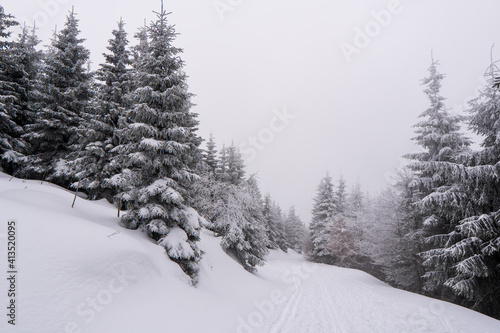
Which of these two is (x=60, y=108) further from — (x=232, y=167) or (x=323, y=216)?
(x=323, y=216)

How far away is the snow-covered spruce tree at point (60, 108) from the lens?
1659cm

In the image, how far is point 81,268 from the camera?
5.95 metres

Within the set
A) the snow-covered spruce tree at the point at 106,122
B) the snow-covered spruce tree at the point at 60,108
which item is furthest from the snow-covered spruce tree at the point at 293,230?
the snow-covered spruce tree at the point at 106,122

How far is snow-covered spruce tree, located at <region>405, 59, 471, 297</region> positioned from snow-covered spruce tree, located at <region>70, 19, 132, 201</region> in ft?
58.2

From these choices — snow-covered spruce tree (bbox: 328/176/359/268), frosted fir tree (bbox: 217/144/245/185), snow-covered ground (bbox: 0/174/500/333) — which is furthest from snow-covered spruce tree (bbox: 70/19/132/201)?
snow-covered spruce tree (bbox: 328/176/359/268)

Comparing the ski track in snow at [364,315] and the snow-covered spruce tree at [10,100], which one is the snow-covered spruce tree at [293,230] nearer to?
the ski track in snow at [364,315]

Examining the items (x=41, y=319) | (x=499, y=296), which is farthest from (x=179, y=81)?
(x=499, y=296)

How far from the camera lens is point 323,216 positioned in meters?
38.5

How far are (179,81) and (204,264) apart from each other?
9.48 metres

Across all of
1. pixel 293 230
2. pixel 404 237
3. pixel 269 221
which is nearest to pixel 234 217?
pixel 404 237

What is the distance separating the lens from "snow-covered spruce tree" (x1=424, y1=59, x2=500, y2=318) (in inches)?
392

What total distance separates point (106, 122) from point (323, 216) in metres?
33.3

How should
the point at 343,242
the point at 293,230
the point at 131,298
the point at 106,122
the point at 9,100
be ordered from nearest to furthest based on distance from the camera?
the point at 131,298, the point at 106,122, the point at 9,100, the point at 343,242, the point at 293,230

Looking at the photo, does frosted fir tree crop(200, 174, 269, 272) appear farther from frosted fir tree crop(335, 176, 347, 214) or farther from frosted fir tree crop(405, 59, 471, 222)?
frosted fir tree crop(335, 176, 347, 214)
